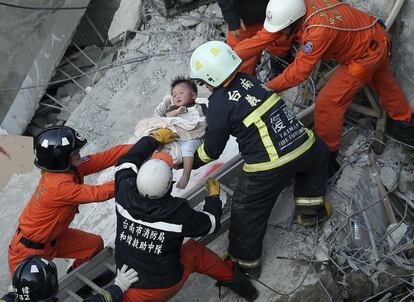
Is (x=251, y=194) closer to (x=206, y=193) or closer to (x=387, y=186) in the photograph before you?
(x=206, y=193)

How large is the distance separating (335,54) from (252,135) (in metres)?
1.12

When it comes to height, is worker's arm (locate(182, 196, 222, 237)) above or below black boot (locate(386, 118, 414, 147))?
above

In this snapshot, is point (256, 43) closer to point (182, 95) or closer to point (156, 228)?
point (182, 95)

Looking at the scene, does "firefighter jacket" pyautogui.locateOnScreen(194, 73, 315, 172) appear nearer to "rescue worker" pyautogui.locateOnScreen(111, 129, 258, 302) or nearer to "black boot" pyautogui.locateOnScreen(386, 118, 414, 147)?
"rescue worker" pyautogui.locateOnScreen(111, 129, 258, 302)

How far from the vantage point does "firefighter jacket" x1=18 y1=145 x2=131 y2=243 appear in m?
5.01

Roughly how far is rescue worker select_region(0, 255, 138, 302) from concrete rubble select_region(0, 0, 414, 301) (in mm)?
938

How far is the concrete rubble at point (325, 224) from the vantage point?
17.5 feet

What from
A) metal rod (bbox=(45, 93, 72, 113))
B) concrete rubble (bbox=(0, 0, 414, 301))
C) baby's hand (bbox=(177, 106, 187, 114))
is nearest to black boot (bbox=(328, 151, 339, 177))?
concrete rubble (bbox=(0, 0, 414, 301))

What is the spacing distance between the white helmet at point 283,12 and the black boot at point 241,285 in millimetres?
1925

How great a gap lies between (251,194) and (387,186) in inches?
60.4

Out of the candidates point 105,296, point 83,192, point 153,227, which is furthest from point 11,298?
point 153,227

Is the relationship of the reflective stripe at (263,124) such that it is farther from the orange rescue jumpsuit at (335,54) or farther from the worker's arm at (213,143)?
the orange rescue jumpsuit at (335,54)

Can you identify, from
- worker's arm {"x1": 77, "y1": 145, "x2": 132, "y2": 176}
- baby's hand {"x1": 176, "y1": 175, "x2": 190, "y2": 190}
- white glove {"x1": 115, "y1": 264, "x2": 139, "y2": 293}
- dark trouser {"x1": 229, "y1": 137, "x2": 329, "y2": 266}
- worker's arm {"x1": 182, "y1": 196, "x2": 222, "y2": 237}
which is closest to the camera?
worker's arm {"x1": 182, "y1": 196, "x2": 222, "y2": 237}

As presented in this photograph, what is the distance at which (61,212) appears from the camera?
520 cm
